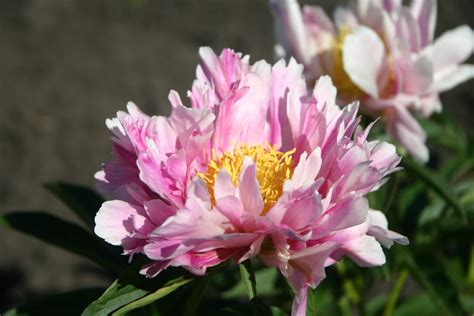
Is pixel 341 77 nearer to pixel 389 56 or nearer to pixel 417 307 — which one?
pixel 389 56

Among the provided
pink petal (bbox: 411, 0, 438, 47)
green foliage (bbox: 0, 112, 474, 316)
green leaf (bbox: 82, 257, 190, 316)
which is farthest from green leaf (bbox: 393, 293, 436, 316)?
green leaf (bbox: 82, 257, 190, 316)

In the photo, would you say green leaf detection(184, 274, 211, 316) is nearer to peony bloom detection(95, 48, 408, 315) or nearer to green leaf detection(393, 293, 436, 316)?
peony bloom detection(95, 48, 408, 315)

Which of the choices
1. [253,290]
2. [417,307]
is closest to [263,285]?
[417,307]

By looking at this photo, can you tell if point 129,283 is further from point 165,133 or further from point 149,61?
point 149,61

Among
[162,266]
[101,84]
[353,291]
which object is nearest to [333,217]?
[162,266]

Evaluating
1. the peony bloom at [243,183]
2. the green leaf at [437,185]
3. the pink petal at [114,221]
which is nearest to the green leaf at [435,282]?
the green leaf at [437,185]

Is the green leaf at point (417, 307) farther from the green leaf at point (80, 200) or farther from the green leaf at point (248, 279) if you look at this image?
the green leaf at point (248, 279)
